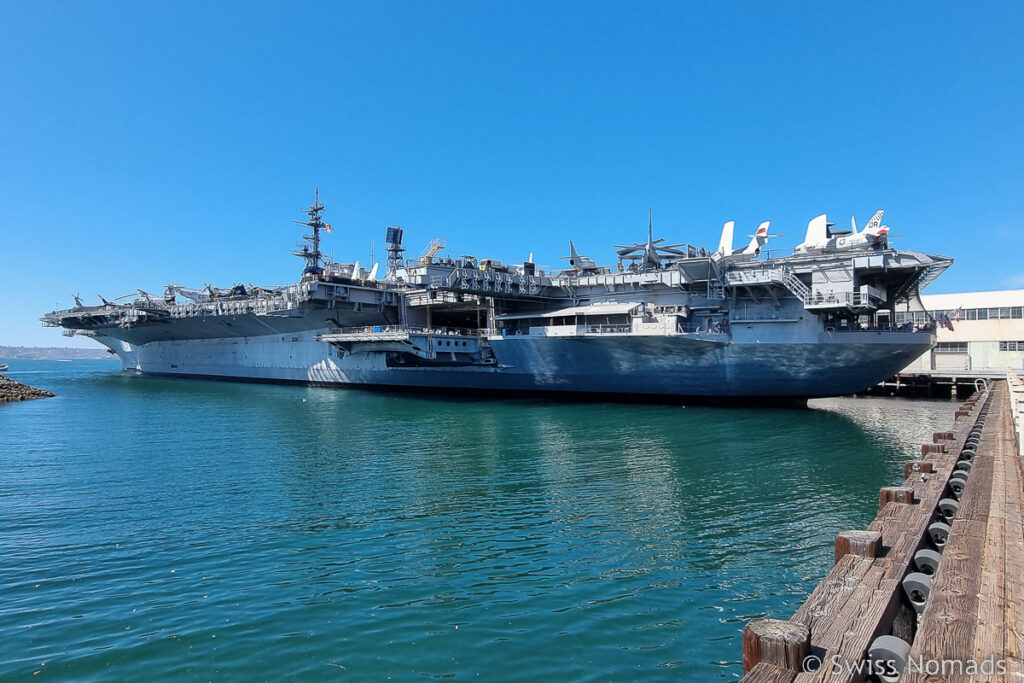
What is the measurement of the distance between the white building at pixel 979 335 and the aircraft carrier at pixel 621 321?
16.2 m

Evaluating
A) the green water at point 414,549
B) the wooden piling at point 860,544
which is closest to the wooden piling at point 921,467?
the green water at point 414,549

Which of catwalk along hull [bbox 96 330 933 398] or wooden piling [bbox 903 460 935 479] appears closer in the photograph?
wooden piling [bbox 903 460 935 479]

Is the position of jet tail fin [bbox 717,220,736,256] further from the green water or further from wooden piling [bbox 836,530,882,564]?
wooden piling [bbox 836,530,882,564]

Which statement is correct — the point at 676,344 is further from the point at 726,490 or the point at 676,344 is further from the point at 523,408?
the point at 726,490

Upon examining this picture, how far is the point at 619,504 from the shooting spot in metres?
11.6

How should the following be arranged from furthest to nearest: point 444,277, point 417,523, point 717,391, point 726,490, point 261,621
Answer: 1. point 444,277
2. point 717,391
3. point 726,490
4. point 417,523
5. point 261,621

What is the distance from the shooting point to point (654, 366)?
91.5 feet

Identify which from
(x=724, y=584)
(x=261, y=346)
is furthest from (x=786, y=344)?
(x=261, y=346)

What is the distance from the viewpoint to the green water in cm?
595

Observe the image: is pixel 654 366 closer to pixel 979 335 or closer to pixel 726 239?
pixel 726 239

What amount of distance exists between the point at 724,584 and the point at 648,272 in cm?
2277

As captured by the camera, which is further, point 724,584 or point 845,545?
point 724,584

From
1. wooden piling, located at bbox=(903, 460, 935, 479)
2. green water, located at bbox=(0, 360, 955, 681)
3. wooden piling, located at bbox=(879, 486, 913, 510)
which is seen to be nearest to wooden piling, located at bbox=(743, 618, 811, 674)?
green water, located at bbox=(0, 360, 955, 681)

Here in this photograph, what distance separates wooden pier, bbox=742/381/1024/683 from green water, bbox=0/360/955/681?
6.87 feet
